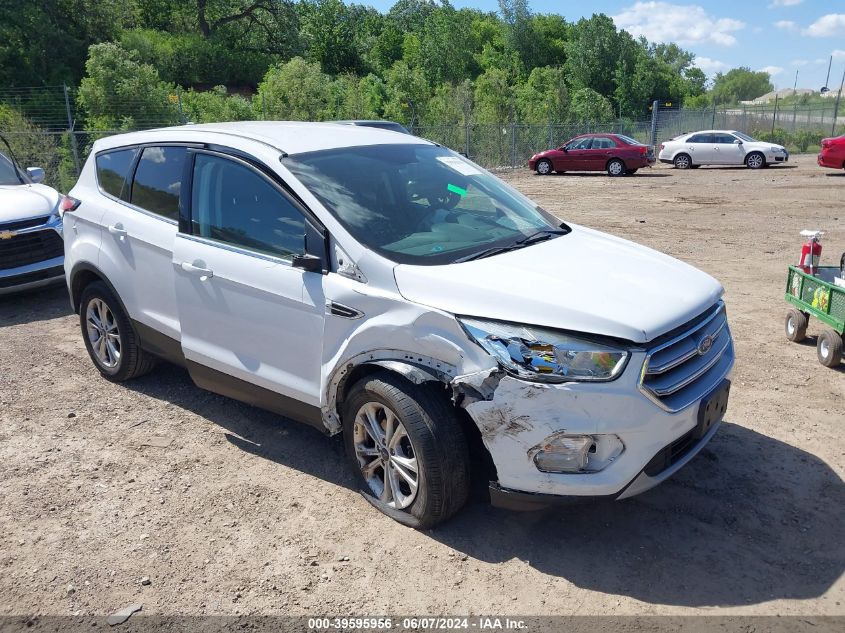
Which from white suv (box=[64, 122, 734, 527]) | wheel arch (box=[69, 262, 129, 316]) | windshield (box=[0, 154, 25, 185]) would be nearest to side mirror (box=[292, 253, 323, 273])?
white suv (box=[64, 122, 734, 527])

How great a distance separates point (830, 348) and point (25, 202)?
8.01 meters

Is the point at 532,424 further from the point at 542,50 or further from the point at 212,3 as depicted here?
the point at 542,50

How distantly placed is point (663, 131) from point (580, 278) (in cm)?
3783

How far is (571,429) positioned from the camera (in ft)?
9.91

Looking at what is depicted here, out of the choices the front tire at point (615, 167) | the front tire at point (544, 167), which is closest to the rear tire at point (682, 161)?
the front tire at point (615, 167)

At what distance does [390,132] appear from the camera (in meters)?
4.93

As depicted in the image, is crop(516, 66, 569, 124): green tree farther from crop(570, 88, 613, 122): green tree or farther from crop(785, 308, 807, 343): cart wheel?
crop(785, 308, 807, 343): cart wheel

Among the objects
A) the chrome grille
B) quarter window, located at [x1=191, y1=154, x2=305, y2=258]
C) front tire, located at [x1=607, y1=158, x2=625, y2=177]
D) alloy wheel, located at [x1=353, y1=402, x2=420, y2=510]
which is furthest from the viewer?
front tire, located at [x1=607, y1=158, x2=625, y2=177]

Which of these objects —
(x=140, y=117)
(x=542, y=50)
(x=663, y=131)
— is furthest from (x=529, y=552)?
(x=542, y=50)

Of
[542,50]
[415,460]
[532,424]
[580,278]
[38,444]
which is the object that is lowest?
[38,444]

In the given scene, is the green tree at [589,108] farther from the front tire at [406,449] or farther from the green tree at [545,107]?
the front tire at [406,449]

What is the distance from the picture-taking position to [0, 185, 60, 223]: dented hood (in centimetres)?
767

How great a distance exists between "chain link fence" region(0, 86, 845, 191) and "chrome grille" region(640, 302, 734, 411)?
47.7 feet

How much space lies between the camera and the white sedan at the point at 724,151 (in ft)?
84.8
